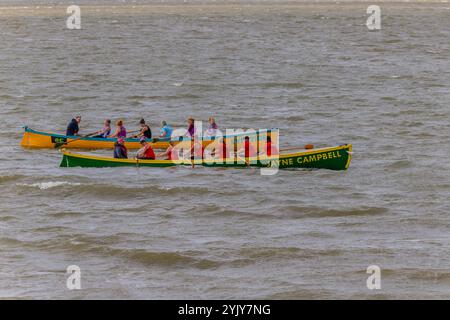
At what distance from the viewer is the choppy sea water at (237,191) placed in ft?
75.7

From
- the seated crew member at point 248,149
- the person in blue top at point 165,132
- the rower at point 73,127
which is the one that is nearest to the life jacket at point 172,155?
the seated crew member at point 248,149

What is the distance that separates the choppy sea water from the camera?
23062 millimetres

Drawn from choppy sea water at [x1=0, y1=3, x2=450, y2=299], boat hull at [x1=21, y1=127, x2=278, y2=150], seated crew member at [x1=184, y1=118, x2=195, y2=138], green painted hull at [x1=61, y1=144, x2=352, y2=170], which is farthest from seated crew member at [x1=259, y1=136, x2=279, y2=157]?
seated crew member at [x1=184, y1=118, x2=195, y2=138]

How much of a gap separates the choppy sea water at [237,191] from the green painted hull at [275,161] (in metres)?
0.44

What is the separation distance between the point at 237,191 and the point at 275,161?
260 cm

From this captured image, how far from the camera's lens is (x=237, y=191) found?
32.0m

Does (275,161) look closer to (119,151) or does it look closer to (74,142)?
(119,151)

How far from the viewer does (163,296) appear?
21.6 meters

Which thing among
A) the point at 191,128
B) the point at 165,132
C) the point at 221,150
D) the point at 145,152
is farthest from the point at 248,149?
the point at 165,132

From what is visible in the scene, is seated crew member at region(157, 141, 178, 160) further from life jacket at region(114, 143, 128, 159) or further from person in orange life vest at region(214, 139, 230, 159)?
person in orange life vest at region(214, 139, 230, 159)

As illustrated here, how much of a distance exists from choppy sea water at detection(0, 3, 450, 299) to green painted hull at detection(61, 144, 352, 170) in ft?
1.44

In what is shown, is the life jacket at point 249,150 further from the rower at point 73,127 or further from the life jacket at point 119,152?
the rower at point 73,127

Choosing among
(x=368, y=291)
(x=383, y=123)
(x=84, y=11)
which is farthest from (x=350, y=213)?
(x=84, y=11)

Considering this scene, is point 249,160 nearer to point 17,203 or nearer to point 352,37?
point 17,203
